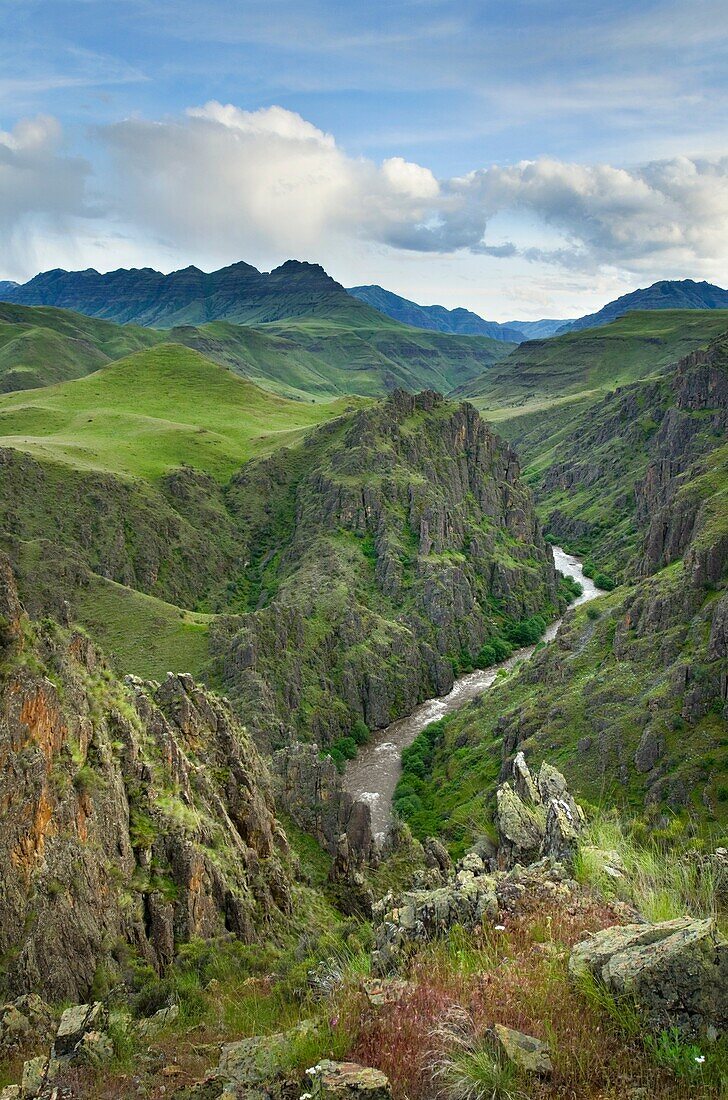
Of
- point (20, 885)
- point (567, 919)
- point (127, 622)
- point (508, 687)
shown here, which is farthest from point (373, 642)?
point (567, 919)

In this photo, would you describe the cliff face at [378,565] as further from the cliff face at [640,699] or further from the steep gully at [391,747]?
the cliff face at [640,699]

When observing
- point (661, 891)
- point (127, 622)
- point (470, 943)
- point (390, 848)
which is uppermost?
point (661, 891)

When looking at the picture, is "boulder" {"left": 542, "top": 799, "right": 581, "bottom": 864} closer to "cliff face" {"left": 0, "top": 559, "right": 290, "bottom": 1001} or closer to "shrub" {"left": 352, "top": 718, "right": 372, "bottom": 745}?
"cliff face" {"left": 0, "top": 559, "right": 290, "bottom": 1001}

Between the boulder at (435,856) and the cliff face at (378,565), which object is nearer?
the boulder at (435,856)

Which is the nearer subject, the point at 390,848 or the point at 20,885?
the point at 20,885

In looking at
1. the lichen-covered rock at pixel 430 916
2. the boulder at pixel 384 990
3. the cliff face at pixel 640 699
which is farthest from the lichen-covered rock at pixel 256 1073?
the cliff face at pixel 640 699

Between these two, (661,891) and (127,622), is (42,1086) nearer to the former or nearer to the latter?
(661,891)
